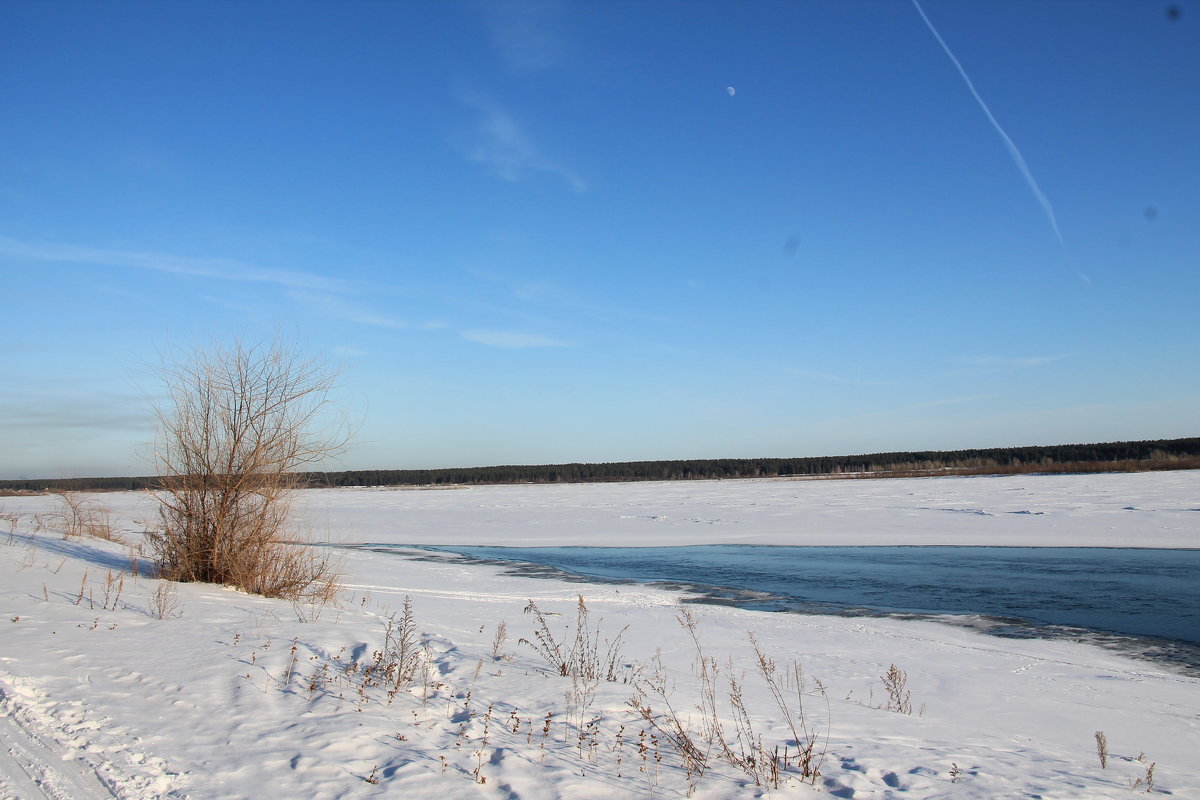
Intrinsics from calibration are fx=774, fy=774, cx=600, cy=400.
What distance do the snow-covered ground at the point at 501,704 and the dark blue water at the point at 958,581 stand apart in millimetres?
1183

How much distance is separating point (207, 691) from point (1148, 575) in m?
15.2

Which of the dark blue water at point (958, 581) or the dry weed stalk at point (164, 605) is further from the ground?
the dry weed stalk at point (164, 605)

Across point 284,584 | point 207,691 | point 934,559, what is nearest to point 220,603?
point 284,584

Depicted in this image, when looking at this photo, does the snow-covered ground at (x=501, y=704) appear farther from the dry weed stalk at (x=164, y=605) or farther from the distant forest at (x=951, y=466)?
the distant forest at (x=951, y=466)

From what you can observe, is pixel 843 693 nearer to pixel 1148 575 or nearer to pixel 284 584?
pixel 284 584

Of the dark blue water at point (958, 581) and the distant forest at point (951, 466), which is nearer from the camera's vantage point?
the dark blue water at point (958, 581)

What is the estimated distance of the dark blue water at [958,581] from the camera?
1020 centimetres

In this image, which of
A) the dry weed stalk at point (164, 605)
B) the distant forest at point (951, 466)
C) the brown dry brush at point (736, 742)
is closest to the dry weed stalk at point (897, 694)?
the brown dry brush at point (736, 742)

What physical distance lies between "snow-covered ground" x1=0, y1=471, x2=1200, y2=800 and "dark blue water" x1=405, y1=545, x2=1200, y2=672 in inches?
46.6

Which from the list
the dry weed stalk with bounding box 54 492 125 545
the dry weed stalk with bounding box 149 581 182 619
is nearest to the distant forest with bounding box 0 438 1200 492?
the dry weed stalk with bounding box 54 492 125 545

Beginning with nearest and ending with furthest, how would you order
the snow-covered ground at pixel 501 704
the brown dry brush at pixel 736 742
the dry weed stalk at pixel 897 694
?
the snow-covered ground at pixel 501 704, the brown dry brush at pixel 736 742, the dry weed stalk at pixel 897 694

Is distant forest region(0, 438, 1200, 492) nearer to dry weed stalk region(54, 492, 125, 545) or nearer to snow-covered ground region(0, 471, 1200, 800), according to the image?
dry weed stalk region(54, 492, 125, 545)

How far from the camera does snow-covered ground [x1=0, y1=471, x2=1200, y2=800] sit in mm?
3963

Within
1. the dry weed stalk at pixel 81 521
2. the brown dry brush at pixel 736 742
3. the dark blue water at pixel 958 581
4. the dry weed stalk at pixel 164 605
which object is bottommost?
the dark blue water at pixel 958 581
